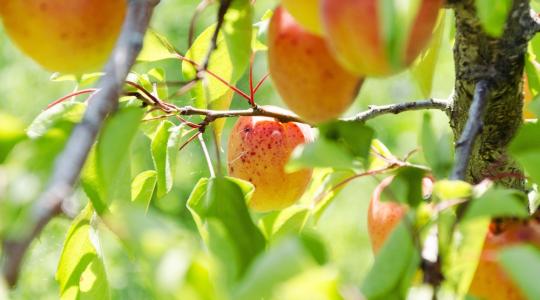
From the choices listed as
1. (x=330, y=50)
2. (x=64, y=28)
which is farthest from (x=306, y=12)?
(x=64, y=28)

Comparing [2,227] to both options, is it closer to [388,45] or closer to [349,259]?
[388,45]

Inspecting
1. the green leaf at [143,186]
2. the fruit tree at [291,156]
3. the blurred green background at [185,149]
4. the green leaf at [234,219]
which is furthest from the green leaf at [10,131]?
the blurred green background at [185,149]

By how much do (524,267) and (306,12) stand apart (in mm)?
182

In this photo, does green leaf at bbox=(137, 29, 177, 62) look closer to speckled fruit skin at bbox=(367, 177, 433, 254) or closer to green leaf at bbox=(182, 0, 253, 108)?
green leaf at bbox=(182, 0, 253, 108)

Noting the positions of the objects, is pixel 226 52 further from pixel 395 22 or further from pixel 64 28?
pixel 395 22

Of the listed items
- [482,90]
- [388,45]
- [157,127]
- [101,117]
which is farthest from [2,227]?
[157,127]

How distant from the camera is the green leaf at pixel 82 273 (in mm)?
737

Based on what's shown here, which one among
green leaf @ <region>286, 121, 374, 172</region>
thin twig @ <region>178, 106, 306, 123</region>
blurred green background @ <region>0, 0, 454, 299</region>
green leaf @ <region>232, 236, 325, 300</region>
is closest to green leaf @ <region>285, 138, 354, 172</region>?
green leaf @ <region>286, 121, 374, 172</region>

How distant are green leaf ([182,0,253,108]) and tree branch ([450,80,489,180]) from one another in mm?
139

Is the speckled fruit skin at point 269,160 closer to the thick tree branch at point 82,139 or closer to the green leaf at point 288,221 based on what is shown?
the green leaf at point 288,221

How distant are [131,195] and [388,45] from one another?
0.41 meters

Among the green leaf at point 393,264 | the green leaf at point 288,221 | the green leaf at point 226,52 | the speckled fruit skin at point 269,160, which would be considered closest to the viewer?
the green leaf at point 393,264

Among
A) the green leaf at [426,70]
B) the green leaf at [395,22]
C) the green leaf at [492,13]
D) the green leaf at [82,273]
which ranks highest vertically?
the green leaf at [395,22]

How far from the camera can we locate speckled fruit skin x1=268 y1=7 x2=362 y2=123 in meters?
0.54
